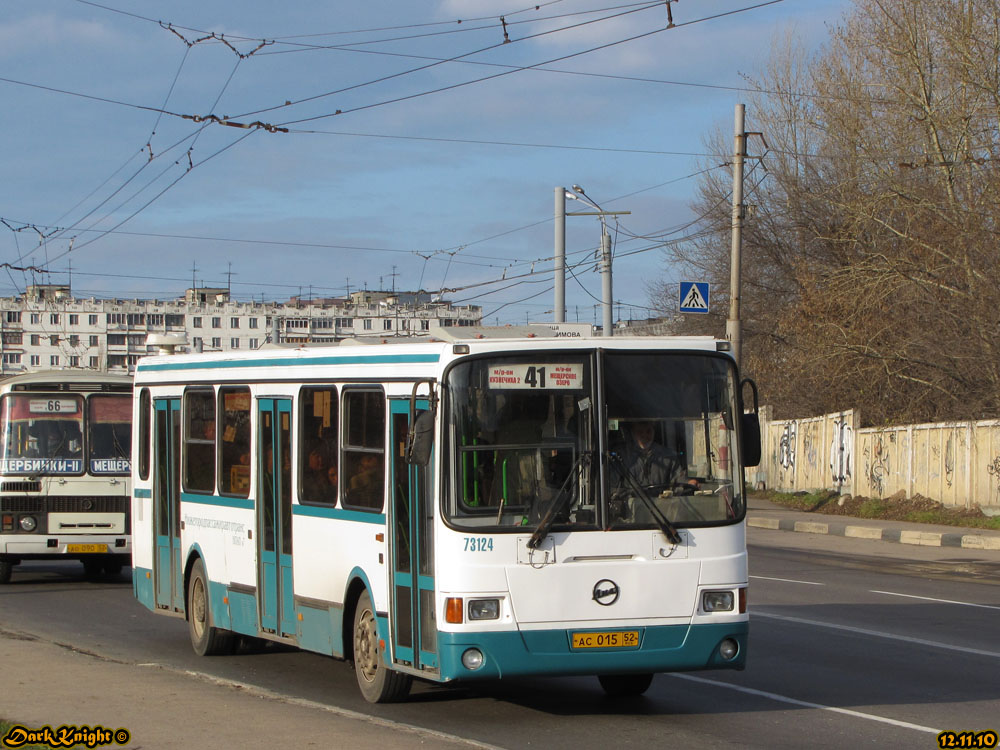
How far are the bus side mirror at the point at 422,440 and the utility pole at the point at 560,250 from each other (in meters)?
23.8

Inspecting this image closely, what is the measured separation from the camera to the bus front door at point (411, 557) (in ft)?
27.5

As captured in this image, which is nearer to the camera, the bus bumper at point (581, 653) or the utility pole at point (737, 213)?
the bus bumper at point (581, 653)

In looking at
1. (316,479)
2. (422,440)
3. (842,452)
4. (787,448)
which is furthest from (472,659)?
(787,448)

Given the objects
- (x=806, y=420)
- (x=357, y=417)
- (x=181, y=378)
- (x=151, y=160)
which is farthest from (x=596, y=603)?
(x=806, y=420)

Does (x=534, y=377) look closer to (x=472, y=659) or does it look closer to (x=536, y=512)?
(x=536, y=512)

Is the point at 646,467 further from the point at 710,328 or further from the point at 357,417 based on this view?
the point at 710,328

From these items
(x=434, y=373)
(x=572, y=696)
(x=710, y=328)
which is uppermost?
(x=710, y=328)

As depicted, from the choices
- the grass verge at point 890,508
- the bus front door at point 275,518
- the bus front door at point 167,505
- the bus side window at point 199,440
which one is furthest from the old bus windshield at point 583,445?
the grass verge at point 890,508

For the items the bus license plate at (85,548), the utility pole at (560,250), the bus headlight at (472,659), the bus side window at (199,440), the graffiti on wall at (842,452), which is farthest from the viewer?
the utility pole at (560,250)

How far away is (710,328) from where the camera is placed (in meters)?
43.6

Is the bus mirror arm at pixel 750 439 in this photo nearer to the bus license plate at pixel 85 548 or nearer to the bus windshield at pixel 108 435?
the bus windshield at pixel 108 435

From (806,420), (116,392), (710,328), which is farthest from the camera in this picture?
(710,328)

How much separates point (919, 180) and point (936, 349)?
149 inches

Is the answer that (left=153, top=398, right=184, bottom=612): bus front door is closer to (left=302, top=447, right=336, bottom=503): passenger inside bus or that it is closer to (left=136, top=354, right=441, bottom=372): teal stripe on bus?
(left=136, top=354, right=441, bottom=372): teal stripe on bus
